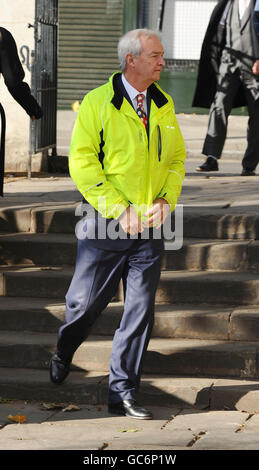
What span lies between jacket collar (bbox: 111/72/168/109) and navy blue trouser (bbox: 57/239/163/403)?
74 cm

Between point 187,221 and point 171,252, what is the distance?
0.36 metres

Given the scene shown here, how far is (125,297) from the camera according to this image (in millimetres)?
6004

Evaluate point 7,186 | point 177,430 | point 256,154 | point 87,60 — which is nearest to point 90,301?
point 177,430

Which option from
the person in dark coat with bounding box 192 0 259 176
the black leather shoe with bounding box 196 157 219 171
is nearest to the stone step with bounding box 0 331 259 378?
the person in dark coat with bounding box 192 0 259 176

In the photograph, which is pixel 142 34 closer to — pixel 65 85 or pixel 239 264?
pixel 239 264

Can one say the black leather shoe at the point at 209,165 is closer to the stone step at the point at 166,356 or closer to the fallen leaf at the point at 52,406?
the stone step at the point at 166,356

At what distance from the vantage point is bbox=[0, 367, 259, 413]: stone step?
6.22 metres

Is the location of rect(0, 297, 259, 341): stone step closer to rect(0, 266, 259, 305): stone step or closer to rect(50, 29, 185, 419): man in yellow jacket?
rect(0, 266, 259, 305): stone step

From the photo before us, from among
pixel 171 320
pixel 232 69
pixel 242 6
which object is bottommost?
pixel 171 320

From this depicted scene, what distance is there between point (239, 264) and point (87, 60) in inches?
517

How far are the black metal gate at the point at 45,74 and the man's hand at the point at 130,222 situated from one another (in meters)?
4.64

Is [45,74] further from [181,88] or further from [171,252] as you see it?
[181,88]

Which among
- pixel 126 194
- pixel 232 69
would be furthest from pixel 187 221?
pixel 232 69

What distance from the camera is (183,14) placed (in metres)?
19.9
